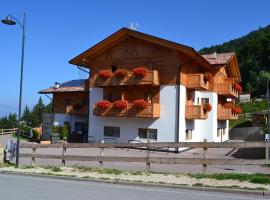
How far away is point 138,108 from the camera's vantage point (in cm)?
3456

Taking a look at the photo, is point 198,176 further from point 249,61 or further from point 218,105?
point 249,61

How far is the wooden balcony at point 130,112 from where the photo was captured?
1337 inches

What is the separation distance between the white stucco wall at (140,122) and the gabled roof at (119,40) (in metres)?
2.96

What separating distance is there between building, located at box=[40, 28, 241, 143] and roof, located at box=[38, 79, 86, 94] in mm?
4777

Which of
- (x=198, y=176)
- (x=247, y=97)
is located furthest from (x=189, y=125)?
(x=247, y=97)

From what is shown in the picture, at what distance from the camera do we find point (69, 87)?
4603cm

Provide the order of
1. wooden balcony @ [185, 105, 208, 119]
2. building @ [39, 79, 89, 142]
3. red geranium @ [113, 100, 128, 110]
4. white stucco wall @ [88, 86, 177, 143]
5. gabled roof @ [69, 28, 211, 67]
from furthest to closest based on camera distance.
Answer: building @ [39, 79, 89, 142] → red geranium @ [113, 100, 128, 110] → wooden balcony @ [185, 105, 208, 119] → white stucco wall @ [88, 86, 177, 143] → gabled roof @ [69, 28, 211, 67]

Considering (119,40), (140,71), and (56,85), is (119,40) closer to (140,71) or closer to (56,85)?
(140,71)

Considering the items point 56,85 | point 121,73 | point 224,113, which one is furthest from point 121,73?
point 224,113

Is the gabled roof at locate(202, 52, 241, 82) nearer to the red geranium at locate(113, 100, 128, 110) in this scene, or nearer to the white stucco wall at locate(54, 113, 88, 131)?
the red geranium at locate(113, 100, 128, 110)

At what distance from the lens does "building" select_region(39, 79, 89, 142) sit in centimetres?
4228

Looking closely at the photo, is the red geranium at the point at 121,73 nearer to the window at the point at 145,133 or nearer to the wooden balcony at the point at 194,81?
the window at the point at 145,133

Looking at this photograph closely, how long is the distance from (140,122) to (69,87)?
42.7 ft

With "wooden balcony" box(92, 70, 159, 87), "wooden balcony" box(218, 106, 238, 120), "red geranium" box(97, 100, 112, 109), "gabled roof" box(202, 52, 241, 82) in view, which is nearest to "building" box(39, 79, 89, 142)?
"wooden balcony" box(92, 70, 159, 87)
